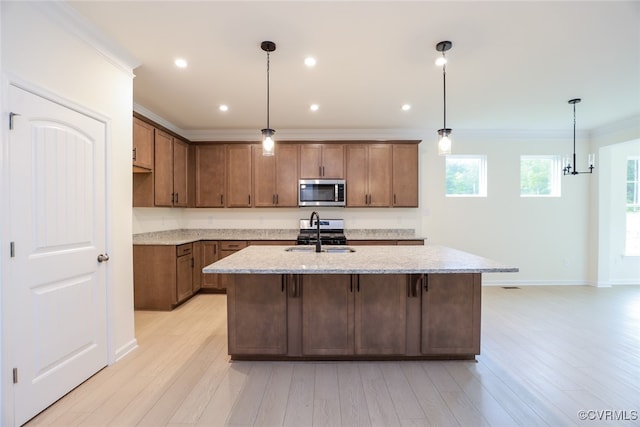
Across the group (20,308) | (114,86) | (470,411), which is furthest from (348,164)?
(20,308)

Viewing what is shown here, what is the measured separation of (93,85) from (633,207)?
25.7 feet

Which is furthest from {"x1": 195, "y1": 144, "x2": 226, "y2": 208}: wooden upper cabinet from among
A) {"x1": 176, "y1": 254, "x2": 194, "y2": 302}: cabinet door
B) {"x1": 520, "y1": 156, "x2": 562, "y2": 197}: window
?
{"x1": 520, "y1": 156, "x2": 562, "y2": 197}: window

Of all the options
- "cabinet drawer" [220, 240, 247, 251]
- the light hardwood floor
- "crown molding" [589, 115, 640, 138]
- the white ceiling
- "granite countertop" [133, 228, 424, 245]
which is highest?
the white ceiling

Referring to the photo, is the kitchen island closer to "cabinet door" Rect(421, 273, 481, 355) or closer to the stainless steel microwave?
"cabinet door" Rect(421, 273, 481, 355)

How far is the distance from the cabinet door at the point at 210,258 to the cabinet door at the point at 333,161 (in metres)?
2.06

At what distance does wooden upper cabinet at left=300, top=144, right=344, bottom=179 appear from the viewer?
488 centimetres

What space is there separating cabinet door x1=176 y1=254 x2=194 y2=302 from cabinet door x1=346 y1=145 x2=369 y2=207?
2.62 m

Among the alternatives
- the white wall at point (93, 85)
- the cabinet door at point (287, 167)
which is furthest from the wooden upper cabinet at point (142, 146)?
the cabinet door at point (287, 167)

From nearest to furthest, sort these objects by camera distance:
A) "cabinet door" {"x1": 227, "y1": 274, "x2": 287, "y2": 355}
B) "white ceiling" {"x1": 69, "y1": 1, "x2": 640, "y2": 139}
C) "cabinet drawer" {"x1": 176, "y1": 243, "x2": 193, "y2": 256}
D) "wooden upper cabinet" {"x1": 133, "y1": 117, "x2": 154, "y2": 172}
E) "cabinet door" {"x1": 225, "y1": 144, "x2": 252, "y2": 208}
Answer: "white ceiling" {"x1": 69, "y1": 1, "x2": 640, "y2": 139}, "cabinet door" {"x1": 227, "y1": 274, "x2": 287, "y2": 355}, "wooden upper cabinet" {"x1": 133, "y1": 117, "x2": 154, "y2": 172}, "cabinet drawer" {"x1": 176, "y1": 243, "x2": 193, "y2": 256}, "cabinet door" {"x1": 225, "y1": 144, "x2": 252, "y2": 208}

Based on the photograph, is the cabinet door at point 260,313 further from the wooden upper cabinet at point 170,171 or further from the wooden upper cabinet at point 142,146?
the wooden upper cabinet at point 170,171

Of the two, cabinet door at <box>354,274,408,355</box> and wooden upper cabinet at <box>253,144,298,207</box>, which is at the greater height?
wooden upper cabinet at <box>253,144,298,207</box>

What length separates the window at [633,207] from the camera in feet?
17.2

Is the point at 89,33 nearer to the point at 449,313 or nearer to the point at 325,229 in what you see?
the point at 449,313

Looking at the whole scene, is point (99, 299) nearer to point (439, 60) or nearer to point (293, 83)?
point (293, 83)
